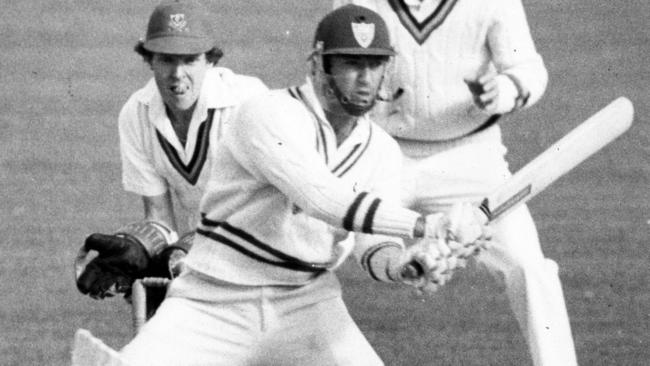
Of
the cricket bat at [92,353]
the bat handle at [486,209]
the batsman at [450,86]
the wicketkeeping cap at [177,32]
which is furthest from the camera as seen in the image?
the batsman at [450,86]

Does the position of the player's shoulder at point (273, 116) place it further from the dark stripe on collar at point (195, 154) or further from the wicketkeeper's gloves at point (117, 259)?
the dark stripe on collar at point (195, 154)

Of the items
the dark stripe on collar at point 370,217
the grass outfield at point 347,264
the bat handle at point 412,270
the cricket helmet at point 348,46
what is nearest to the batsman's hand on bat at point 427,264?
the bat handle at point 412,270

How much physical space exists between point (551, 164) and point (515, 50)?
1037 millimetres

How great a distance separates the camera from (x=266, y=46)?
1167 cm

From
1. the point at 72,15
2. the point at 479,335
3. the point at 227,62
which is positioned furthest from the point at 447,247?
the point at 72,15

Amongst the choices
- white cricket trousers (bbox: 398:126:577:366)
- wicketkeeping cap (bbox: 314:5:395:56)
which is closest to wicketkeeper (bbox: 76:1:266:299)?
white cricket trousers (bbox: 398:126:577:366)

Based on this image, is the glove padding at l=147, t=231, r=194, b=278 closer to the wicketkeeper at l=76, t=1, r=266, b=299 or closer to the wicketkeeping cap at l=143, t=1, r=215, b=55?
the wicketkeeper at l=76, t=1, r=266, b=299

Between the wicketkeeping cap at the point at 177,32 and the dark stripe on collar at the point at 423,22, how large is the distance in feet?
2.33

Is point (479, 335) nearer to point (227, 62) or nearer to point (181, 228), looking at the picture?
point (181, 228)

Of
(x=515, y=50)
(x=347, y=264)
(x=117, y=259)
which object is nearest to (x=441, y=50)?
(x=515, y=50)

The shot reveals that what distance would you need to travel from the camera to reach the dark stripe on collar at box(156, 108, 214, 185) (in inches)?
278

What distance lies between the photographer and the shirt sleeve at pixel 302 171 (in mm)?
5793

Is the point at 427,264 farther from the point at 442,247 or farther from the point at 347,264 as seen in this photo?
the point at 347,264

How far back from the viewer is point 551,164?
6293 mm
